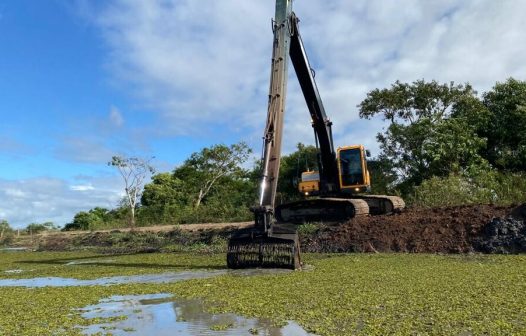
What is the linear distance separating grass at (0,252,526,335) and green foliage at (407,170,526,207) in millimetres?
8390

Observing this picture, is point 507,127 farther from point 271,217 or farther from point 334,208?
point 271,217

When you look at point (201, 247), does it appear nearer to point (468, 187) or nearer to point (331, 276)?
point (331, 276)

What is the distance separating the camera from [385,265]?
32.1 ft

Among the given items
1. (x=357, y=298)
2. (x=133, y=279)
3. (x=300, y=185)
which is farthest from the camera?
(x=300, y=185)

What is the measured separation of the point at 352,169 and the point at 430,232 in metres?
4.29

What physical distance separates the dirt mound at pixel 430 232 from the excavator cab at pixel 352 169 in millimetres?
1902

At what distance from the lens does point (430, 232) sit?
13.0m

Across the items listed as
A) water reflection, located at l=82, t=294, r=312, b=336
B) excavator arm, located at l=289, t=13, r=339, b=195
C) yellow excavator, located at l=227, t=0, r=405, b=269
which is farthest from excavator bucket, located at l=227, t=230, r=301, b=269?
excavator arm, located at l=289, t=13, r=339, b=195

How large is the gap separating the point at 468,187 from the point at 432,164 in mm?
4960

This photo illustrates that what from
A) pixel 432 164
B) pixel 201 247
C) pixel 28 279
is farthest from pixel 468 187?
pixel 28 279

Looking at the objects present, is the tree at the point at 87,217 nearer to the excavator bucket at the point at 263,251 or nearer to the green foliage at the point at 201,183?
the green foliage at the point at 201,183

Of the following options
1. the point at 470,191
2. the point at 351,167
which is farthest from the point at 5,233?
the point at 470,191

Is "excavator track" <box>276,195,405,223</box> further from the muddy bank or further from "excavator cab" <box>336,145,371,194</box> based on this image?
the muddy bank

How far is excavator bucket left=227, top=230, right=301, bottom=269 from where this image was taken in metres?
9.99
